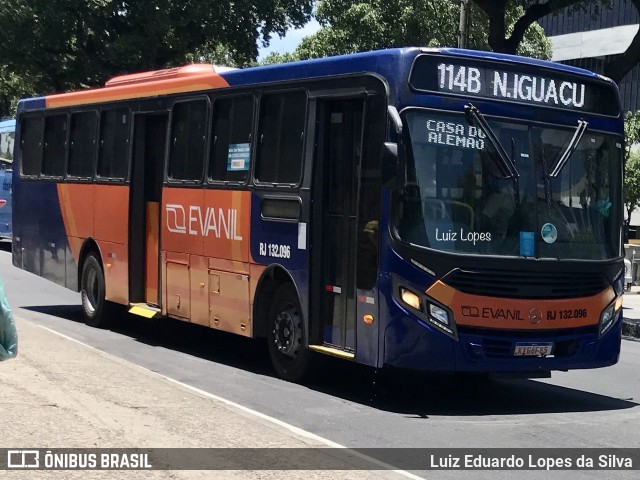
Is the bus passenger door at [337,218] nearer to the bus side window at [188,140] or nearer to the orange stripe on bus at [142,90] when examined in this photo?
the orange stripe on bus at [142,90]

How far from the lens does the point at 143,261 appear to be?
15.1 metres

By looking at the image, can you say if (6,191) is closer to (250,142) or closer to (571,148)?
(250,142)

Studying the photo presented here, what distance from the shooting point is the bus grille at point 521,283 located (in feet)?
33.4

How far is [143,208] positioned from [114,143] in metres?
1.19

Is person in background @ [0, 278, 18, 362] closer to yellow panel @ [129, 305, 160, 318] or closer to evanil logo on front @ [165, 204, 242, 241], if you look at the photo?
evanil logo on front @ [165, 204, 242, 241]

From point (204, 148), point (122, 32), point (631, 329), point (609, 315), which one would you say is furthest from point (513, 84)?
point (122, 32)

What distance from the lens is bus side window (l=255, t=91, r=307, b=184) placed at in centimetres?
1162

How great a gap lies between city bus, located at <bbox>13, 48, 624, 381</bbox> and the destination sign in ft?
0.04

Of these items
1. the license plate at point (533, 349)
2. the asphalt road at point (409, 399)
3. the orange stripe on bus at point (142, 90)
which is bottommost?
the asphalt road at point (409, 399)

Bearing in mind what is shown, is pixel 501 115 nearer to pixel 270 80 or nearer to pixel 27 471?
pixel 270 80

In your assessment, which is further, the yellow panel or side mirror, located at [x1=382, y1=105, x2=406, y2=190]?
the yellow panel

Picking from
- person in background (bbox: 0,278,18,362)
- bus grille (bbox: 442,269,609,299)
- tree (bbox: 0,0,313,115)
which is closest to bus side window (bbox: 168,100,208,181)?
bus grille (bbox: 442,269,609,299)

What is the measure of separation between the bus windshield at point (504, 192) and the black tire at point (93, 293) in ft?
23.1

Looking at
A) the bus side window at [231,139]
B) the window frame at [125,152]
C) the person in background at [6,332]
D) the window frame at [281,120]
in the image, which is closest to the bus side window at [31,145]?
the window frame at [125,152]
